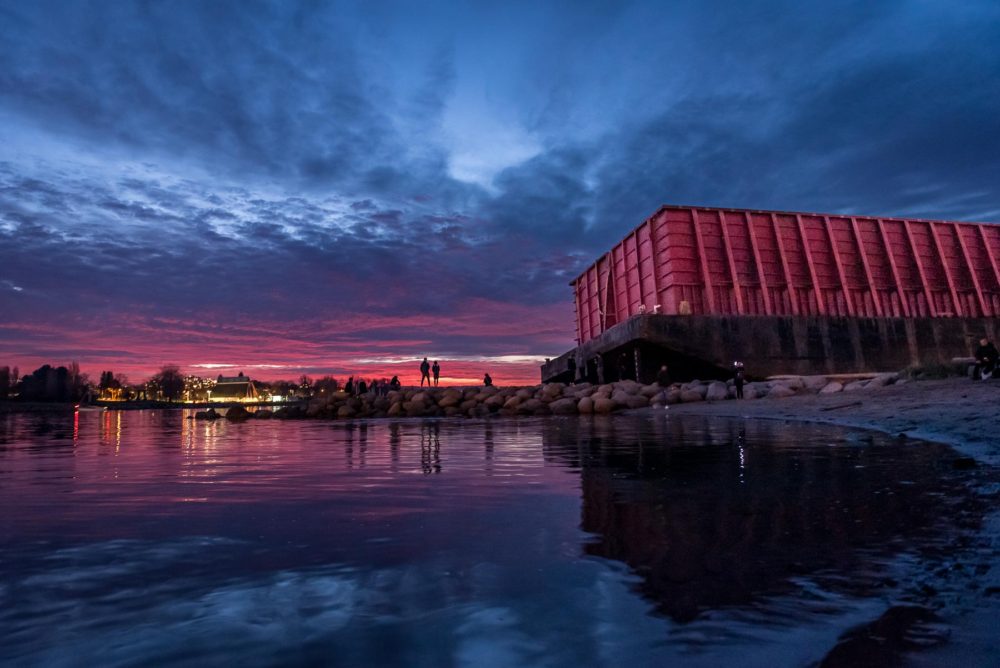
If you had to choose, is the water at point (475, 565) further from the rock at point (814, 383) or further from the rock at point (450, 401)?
the rock at point (450, 401)

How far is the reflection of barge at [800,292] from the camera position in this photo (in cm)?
1858

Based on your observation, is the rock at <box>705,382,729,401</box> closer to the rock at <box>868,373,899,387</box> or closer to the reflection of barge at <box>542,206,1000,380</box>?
the reflection of barge at <box>542,206,1000,380</box>

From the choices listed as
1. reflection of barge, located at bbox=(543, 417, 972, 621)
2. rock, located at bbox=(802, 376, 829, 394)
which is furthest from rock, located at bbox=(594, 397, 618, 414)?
reflection of barge, located at bbox=(543, 417, 972, 621)

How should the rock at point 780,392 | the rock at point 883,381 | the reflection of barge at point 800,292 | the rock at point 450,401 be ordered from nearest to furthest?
the rock at point 883,381, the rock at point 780,392, the reflection of barge at point 800,292, the rock at point 450,401

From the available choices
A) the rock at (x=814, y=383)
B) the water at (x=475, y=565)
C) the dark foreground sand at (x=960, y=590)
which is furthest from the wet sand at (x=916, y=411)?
the water at (x=475, y=565)

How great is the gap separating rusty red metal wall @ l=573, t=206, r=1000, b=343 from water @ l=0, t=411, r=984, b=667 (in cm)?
1609

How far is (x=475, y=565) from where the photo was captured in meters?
1.83

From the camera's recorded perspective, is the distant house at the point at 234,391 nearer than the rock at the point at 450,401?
No

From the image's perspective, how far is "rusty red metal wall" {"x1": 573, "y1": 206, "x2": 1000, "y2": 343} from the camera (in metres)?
19.3

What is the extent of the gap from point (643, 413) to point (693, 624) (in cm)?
1428

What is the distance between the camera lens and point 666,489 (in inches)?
130

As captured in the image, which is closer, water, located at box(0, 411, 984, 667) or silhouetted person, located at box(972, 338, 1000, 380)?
water, located at box(0, 411, 984, 667)

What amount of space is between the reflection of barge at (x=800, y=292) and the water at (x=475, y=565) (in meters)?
15.4

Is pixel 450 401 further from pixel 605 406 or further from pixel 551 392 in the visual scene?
pixel 605 406
